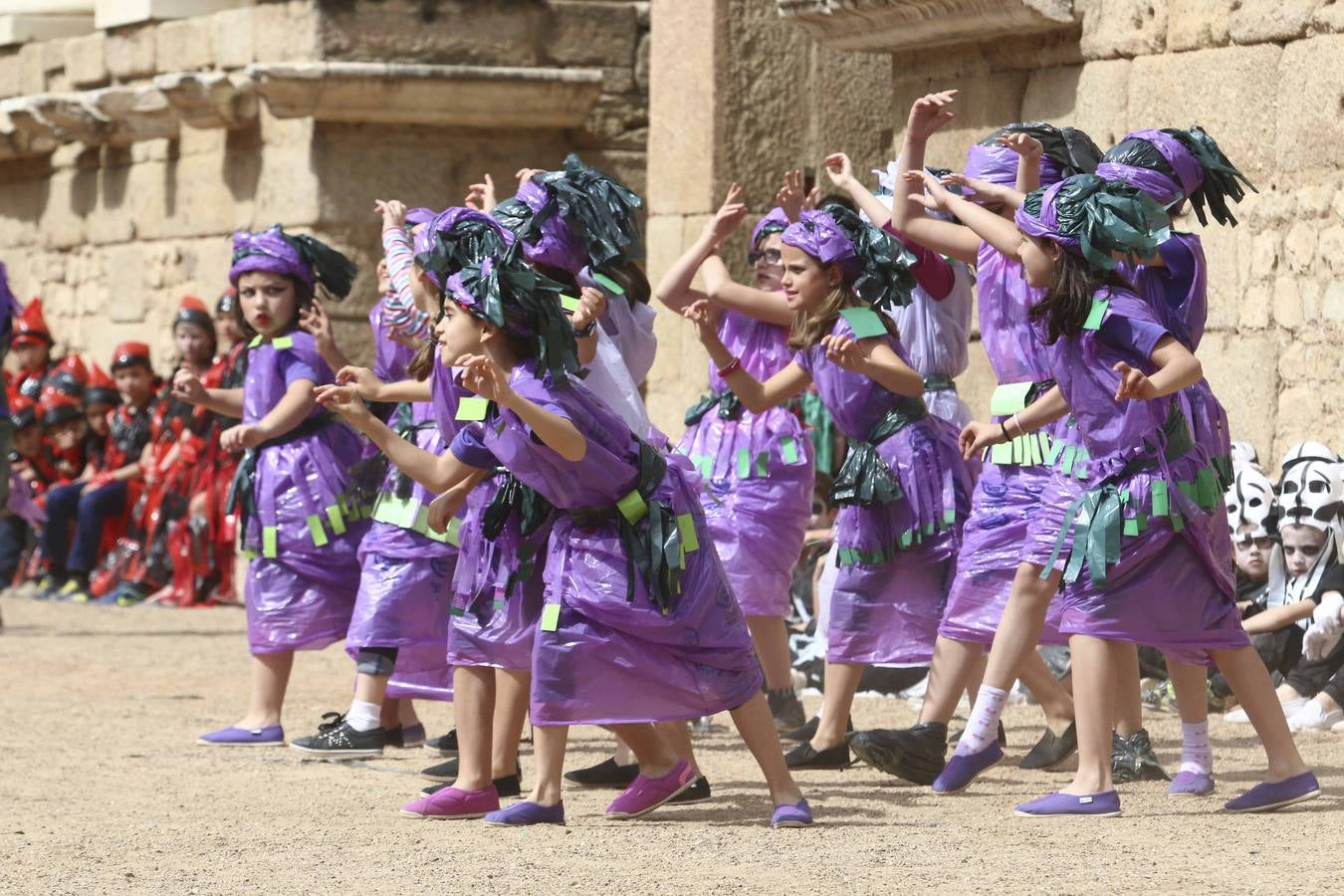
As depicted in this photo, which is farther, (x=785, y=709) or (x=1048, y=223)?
(x=785, y=709)

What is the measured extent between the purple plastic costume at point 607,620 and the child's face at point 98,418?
8.47 meters

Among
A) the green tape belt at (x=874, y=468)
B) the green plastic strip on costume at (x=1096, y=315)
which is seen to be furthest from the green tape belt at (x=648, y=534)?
the green tape belt at (x=874, y=468)

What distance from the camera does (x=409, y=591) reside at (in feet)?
22.7

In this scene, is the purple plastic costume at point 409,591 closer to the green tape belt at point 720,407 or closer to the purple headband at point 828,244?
the green tape belt at point 720,407

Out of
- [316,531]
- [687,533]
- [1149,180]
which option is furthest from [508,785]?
[1149,180]

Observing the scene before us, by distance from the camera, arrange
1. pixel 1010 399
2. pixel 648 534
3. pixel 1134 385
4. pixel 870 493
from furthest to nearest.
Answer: pixel 870 493
pixel 1010 399
pixel 648 534
pixel 1134 385

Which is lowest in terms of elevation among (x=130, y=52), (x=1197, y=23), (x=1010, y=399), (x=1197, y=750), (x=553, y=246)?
(x=1197, y=750)

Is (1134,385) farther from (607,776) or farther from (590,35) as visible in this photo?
(590,35)

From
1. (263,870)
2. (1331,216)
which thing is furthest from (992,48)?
(263,870)

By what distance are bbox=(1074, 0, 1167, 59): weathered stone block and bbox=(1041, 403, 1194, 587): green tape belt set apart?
2848 millimetres

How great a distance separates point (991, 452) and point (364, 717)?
78.8 inches

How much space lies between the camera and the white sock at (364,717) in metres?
7.02

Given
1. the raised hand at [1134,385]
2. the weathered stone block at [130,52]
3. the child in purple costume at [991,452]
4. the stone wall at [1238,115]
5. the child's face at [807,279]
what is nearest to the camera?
the raised hand at [1134,385]

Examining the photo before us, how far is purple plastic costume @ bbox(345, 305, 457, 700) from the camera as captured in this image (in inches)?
272
